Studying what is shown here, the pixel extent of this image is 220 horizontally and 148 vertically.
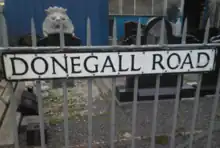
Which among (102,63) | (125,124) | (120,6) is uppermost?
(120,6)

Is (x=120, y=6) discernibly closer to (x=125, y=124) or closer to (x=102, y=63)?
(x=125, y=124)

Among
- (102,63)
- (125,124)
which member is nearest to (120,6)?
(125,124)

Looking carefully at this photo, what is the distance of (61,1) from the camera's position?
8.38m

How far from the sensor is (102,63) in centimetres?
174

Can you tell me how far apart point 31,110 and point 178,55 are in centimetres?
268

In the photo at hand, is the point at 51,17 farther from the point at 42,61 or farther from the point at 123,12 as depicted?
the point at 123,12

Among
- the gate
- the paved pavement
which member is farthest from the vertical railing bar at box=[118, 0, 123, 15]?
the gate

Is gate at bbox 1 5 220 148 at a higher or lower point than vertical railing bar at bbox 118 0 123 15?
lower

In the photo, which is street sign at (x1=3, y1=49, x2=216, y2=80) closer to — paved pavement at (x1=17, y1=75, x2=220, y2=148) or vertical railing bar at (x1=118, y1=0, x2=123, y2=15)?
paved pavement at (x1=17, y1=75, x2=220, y2=148)

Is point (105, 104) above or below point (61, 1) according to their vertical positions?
below

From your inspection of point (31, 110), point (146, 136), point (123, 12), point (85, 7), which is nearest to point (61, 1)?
point (85, 7)

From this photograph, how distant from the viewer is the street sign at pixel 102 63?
1648 millimetres

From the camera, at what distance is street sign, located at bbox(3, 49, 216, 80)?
5.41 feet

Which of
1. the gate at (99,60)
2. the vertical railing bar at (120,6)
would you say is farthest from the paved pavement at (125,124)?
the vertical railing bar at (120,6)
